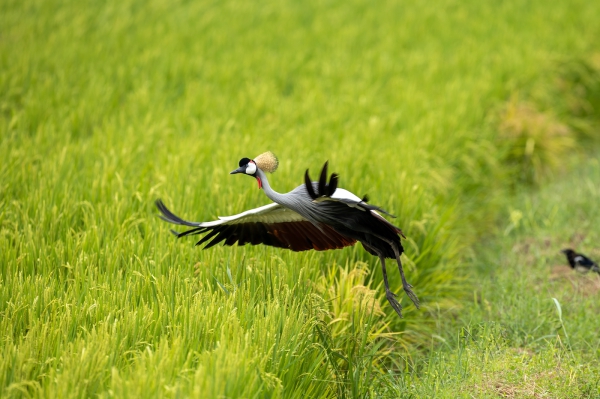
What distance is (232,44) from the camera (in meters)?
7.25

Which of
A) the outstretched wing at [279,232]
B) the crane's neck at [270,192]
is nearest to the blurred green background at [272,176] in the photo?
the outstretched wing at [279,232]

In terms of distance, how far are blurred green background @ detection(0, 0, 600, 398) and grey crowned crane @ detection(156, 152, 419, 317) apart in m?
0.18

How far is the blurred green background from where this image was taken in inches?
93.1

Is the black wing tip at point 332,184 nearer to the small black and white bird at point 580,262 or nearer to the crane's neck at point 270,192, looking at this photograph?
the crane's neck at point 270,192

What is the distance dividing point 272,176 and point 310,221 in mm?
1464

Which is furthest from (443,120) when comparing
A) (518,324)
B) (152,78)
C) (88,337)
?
(88,337)

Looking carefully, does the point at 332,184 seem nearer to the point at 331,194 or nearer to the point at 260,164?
the point at 331,194

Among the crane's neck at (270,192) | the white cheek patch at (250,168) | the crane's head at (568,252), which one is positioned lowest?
the crane's head at (568,252)

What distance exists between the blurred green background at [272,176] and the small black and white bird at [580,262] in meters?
0.22

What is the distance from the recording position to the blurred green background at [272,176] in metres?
2.36

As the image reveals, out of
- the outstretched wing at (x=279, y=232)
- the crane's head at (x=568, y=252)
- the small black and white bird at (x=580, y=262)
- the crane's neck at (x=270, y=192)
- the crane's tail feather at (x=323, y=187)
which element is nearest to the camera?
the crane's tail feather at (x=323, y=187)

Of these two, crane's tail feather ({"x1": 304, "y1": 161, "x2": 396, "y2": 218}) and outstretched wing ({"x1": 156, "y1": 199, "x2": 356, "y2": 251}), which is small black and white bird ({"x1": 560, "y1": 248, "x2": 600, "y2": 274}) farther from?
crane's tail feather ({"x1": 304, "y1": 161, "x2": 396, "y2": 218})

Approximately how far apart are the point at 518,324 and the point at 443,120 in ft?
7.32

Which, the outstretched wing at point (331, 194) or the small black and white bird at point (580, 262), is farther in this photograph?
the small black and white bird at point (580, 262)
